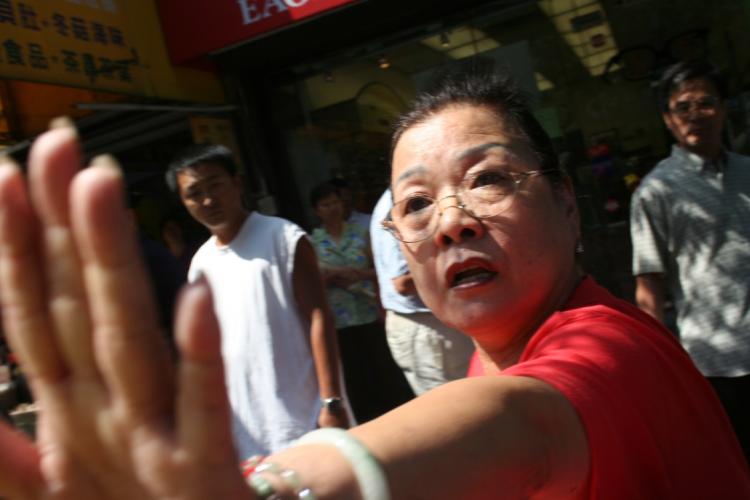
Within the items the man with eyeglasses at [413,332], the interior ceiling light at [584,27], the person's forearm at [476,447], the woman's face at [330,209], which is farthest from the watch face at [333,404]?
the interior ceiling light at [584,27]

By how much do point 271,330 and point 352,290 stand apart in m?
1.97

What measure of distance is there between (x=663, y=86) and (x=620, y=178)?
2.80 metres

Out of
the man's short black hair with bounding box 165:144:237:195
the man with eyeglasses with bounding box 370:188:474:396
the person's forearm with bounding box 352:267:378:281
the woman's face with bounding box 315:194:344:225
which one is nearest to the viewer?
the man's short black hair with bounding box 165:144:237:195

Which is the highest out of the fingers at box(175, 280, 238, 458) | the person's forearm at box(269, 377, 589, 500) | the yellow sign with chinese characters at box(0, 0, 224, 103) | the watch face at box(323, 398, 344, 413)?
the yellow sign with chinese characters at box(0, 0, 224, 103)

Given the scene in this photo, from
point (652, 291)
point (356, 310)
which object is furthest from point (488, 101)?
point (356, 310)

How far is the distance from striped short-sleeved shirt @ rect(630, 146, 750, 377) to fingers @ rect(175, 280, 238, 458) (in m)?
2.71

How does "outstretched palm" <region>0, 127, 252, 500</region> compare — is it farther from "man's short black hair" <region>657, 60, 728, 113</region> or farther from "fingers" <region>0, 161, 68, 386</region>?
"man's short black hair" <region>657, 60, 728, 113</region>

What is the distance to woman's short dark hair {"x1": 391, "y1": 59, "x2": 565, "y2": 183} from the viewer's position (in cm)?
153

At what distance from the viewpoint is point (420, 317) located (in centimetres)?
359

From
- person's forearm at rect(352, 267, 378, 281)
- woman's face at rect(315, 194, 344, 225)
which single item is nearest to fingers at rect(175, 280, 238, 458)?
person's forearm at rect(352, 267, 378, 281)

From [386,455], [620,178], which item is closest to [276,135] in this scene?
[620,178]

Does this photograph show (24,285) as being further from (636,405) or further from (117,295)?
(636,405)

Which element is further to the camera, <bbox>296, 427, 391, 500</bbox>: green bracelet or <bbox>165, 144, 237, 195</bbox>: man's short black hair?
<bbox>165, 144, 237, 195</bbox>: man's short black hair

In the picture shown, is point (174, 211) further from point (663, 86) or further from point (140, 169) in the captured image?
point (663, 86)
